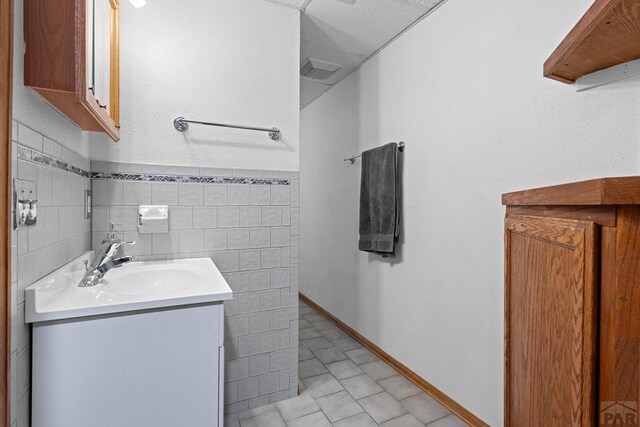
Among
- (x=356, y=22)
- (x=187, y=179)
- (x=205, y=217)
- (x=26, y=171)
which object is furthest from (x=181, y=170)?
(x=356, y=22)

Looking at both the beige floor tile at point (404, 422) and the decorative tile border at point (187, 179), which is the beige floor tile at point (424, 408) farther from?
the decorative tile border at point (187, 179)

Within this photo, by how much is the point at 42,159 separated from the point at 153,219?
0.67 metres

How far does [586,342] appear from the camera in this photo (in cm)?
50

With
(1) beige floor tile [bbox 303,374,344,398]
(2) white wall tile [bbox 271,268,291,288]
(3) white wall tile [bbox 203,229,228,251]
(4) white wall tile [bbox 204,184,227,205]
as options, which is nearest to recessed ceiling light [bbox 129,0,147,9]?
(4) white wall tile [bbox 204,184,227,205]

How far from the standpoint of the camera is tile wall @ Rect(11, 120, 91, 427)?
0.81 metres

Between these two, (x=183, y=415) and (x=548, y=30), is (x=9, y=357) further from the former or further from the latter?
(x=548, y=30)

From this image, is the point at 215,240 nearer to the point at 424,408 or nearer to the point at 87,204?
the point at 87,204

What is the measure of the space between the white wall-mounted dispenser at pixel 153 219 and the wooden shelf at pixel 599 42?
1741mm

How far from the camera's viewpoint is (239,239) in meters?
1.83

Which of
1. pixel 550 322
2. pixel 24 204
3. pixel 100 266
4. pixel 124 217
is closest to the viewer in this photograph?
pixel 550 322

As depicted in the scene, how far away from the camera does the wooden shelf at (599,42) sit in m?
0.75

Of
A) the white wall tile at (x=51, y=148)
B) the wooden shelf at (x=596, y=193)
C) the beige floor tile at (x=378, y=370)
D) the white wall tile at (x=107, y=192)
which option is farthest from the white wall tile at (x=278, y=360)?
the wooden shelf at (x=596, y=193)

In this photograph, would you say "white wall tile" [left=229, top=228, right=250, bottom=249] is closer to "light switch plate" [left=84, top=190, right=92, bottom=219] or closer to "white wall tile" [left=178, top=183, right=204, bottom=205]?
"white wall tile" [left=178, top=183, right=204, bottom=205]

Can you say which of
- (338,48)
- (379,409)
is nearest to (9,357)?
(379,409)
